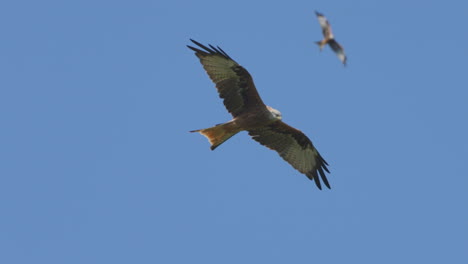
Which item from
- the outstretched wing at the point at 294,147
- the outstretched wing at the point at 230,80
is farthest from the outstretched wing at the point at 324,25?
the outstretched wing at the point at 294,147

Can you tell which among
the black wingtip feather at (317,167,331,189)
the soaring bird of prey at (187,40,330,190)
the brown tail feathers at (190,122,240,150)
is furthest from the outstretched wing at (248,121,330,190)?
the brown tail feathers at (190,122,240,150)

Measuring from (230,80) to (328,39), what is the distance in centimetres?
318

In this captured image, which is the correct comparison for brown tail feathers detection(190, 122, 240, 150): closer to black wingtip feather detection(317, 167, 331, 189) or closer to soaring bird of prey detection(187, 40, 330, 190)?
soaring bird of prey detection(187, 40, 330, 190)

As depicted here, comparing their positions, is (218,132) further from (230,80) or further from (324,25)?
(324,25)

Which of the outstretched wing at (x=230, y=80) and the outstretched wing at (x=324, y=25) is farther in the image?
the outstretched wing at (x=230, y=80)

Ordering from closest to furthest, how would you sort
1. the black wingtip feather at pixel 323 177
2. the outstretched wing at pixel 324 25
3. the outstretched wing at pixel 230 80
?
1. the outstretched wing at pixel 324 25
2. the outstretched wing at pixel 230 80
3. the black wingtip feather at pixel 323 177

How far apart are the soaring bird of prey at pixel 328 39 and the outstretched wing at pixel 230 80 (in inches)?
112

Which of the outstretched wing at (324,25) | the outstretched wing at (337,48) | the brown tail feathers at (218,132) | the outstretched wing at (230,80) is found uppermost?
the outstretched wing at (230,80)

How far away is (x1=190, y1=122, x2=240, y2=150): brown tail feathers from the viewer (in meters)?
10.4

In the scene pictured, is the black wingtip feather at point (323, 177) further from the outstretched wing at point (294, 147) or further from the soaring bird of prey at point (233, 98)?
the soaring bird of prey at point (233, 98)

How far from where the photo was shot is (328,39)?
24.3ft

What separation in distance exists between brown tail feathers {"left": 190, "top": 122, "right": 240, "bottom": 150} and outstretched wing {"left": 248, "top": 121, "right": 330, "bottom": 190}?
868 mm

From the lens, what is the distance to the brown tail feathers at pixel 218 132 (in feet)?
34.0

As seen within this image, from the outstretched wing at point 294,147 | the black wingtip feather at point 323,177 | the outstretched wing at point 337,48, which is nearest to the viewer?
the outstretched wing at point 337,48
